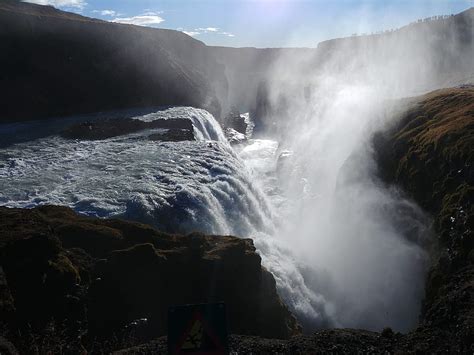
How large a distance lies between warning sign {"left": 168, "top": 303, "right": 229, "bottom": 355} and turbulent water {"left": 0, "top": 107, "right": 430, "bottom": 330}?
17567 millimetres

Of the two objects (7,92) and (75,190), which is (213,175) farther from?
(7,92)

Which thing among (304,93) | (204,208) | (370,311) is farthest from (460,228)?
(304,93)

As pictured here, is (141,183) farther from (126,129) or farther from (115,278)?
(126,129)

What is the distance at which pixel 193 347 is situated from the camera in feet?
19.0

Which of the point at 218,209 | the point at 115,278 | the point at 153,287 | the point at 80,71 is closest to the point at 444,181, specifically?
the point at 218,209

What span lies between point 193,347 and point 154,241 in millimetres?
12112

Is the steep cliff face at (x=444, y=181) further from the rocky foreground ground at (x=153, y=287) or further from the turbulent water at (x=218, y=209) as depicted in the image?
the turbulent water at (x=218, y=209)

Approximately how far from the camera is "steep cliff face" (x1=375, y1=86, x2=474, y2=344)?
44.7ft

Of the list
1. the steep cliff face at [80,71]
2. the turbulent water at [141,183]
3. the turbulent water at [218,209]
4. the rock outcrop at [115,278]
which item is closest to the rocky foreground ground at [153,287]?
the rock outcrop at [115,278]

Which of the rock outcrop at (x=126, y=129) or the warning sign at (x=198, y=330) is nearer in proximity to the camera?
the warning sign at (x=198, y=330)

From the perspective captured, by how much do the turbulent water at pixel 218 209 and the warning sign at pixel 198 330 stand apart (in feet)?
57.6

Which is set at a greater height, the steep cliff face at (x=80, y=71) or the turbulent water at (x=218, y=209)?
the steep cliff face at (x=80, y=71)

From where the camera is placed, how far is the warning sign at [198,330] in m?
5.79

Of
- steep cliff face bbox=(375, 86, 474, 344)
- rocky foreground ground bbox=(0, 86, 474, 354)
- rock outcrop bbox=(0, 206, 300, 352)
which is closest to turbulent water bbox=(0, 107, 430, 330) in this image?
steep cliff face bbox=(375, 86, 474, 344)
